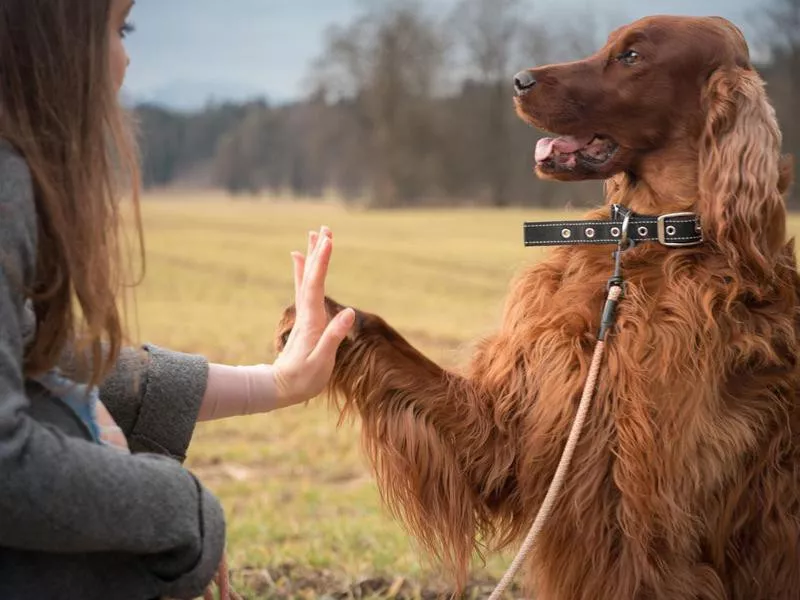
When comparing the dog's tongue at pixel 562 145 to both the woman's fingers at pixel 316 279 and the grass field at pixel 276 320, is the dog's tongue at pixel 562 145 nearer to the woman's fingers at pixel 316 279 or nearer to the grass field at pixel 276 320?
the grass field at pixel 276 320

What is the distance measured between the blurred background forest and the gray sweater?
32008 mm

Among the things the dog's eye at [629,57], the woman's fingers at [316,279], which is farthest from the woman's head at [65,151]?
the dog's eye at [629,57]

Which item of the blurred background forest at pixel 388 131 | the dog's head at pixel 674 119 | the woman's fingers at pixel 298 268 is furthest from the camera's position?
the blurred background forest at pixel 388 131

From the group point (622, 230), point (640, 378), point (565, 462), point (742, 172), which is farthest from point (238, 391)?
point (742, 172)

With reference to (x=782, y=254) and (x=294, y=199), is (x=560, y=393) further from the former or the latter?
(x=294, y=199)

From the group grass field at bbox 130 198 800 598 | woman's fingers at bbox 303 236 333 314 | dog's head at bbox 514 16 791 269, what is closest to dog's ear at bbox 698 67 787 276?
dog's head at bbox 514 16 791 269

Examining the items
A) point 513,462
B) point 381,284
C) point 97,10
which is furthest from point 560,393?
point 381,284

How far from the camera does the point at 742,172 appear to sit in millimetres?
2266

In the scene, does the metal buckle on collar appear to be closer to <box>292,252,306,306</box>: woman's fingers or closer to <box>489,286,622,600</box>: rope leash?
<box>489,286,622,600</box>: rope leash

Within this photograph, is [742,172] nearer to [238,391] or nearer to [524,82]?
[524,82]

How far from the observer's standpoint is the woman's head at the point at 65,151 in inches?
54.6

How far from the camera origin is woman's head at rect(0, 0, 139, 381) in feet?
4.55

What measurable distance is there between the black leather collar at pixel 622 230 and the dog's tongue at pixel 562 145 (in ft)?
0.69

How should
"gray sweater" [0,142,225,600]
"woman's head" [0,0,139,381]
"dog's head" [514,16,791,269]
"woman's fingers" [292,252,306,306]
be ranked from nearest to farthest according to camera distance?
"gray sweater" [0,142,225,600] → "woman's head" [0,0,139,381] → "woman's fingers" [292,252,306,306] → "dog's head" [514,16,791,269]
